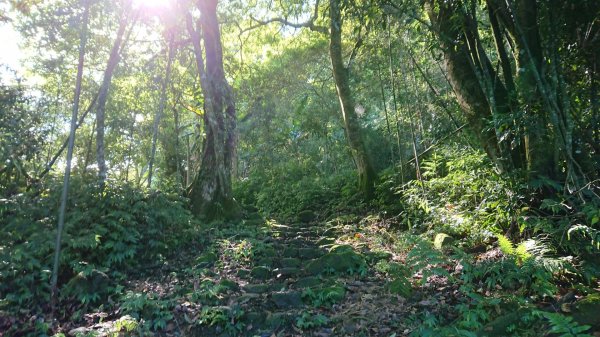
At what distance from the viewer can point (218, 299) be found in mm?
5121

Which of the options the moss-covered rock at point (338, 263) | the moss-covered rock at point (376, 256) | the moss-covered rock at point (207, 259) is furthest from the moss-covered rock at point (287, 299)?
the moss-covered rock at point (207, 259)

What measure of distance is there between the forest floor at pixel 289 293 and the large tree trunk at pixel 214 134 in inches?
112

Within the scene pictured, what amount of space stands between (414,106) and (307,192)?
14.7 ft

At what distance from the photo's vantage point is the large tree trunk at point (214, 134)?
1005cm

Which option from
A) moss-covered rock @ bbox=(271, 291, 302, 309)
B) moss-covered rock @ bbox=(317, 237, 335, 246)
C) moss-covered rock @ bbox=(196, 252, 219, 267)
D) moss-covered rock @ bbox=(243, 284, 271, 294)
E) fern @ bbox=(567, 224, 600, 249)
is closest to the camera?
fern @ bbox=(567, 224, 600, 249)

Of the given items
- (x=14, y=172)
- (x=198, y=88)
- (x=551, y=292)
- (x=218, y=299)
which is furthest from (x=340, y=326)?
(x=198, y=88)

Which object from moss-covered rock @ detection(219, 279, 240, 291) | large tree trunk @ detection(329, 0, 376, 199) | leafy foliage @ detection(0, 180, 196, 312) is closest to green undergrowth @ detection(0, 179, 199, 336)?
leafy foliage @ detection(0, 180, 196, 312)

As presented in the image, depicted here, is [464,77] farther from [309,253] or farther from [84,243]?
[84,243]

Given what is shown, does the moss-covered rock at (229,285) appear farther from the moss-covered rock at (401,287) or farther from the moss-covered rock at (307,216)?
the moss-covered rock at (307,216)

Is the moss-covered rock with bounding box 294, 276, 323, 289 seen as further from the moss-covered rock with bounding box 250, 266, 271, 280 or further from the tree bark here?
the tree bark

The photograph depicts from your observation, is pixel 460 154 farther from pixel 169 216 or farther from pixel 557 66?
pixel 169 216

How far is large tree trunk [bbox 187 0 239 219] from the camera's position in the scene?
10.0 meters

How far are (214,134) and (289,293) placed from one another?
233 inches

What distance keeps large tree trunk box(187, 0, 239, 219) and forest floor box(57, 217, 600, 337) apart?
9.33 feet
